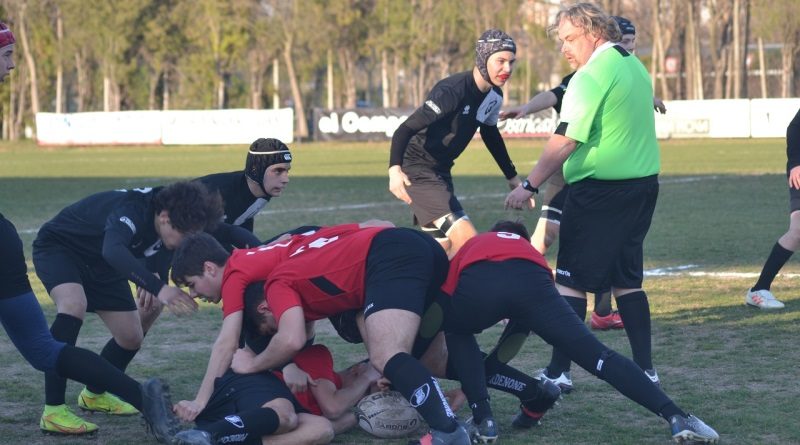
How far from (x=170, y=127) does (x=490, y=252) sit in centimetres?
4156

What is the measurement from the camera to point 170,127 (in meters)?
45.9

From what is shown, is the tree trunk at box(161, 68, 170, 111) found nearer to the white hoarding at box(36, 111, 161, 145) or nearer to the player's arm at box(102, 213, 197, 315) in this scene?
the white hoarding at box(36, 111, 161, 145)

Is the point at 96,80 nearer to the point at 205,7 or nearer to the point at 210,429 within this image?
the point at 205,7

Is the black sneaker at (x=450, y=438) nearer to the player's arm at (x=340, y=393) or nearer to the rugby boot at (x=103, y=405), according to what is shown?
the player's arm at (x=340, y=393)

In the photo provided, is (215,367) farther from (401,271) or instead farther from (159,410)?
(401,271)

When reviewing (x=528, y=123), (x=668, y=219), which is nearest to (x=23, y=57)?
(x=528, y=123)

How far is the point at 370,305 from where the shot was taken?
544cm

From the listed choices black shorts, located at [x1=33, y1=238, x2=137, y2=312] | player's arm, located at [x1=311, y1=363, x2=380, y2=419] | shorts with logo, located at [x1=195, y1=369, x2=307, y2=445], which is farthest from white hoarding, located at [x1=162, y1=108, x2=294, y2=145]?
shorts with logo, located at [x1=195, y1=369, x2=307, y2=445]

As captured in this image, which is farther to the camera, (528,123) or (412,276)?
(528,123)

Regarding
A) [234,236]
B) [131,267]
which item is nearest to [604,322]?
[234,236]

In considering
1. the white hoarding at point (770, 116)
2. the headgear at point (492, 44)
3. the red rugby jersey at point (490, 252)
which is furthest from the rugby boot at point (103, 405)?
the white hoarding at point (770, 116)

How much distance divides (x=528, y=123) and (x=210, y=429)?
37.7 m

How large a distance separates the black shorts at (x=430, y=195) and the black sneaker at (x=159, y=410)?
143 inches

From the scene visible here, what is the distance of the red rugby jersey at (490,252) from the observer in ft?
18.2
